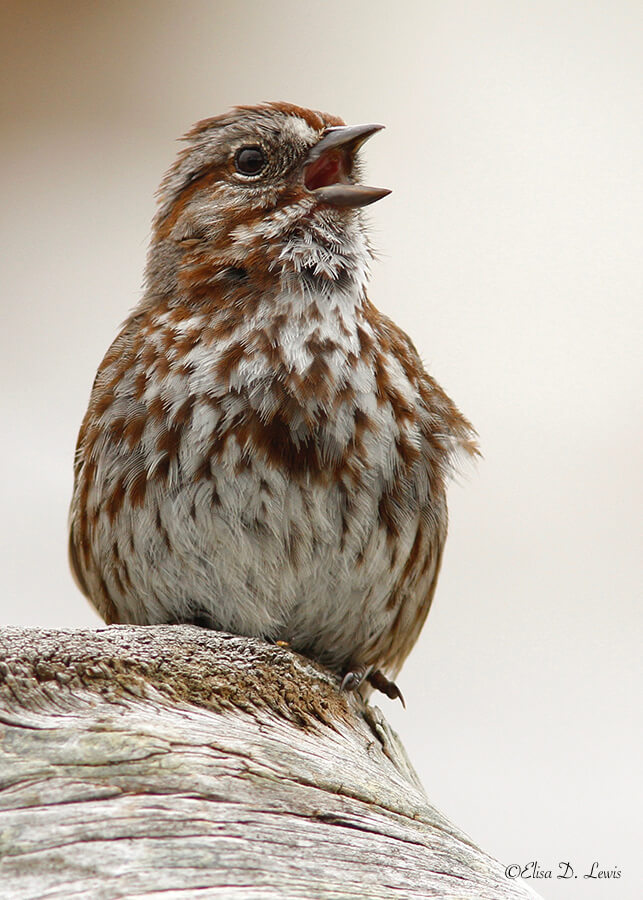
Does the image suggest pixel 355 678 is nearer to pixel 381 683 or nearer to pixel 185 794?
pixel 381 683

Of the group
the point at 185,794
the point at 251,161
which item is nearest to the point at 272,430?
the point at 251,161

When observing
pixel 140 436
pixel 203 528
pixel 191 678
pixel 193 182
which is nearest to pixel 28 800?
pixel 191 678

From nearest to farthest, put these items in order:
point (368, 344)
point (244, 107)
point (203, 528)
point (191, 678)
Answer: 1. point (191, 678)
2. point (203, 528)
3. point (368, 344)
4. point (244, 107)

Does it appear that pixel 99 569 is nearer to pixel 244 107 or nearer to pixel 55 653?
pixel 55 653

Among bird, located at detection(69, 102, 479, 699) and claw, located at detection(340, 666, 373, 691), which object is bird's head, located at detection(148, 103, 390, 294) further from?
claw, located at detection(340, 666, 373, 691)

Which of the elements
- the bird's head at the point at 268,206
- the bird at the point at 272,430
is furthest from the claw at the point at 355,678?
the bird's head at the point at 268,206

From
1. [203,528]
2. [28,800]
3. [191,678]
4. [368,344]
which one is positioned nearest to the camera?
[28,800]

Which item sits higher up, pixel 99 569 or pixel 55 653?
pixel 99 569

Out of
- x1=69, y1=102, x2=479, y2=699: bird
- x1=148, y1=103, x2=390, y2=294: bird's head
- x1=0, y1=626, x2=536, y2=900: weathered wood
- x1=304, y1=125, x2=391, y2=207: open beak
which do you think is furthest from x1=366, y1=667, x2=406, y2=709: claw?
x1=304, y1=125, x2=391, y2=207: open beak
